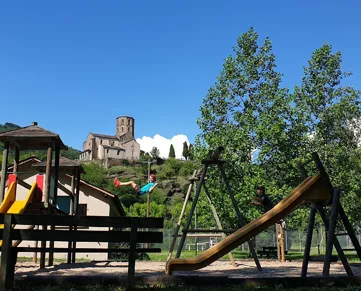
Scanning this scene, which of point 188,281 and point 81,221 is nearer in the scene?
point 81,221

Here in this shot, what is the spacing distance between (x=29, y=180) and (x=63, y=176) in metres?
2.20

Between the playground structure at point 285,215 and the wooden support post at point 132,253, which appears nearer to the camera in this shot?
the wooden support post at point 132,253

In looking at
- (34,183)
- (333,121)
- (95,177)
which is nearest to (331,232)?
(34,183)

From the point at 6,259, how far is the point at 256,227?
3500mm

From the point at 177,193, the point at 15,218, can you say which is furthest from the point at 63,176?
the point at 177,193

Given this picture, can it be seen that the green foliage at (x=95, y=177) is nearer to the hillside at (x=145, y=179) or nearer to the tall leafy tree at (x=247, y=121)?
the hillside at (x=145, y=179)

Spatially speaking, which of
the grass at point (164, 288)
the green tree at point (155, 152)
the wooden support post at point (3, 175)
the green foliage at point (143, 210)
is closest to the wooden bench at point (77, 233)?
the grass at point (164, 288)

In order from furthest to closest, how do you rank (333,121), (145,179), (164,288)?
(145,179), (333,121), (164,288)

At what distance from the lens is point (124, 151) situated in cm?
15162

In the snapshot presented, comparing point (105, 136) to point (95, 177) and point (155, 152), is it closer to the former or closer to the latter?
point (155, 152)

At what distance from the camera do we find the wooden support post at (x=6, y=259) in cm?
527

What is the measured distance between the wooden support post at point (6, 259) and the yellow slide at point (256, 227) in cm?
217

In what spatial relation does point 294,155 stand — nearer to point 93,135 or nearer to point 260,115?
point 260,115

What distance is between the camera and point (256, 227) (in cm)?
616
